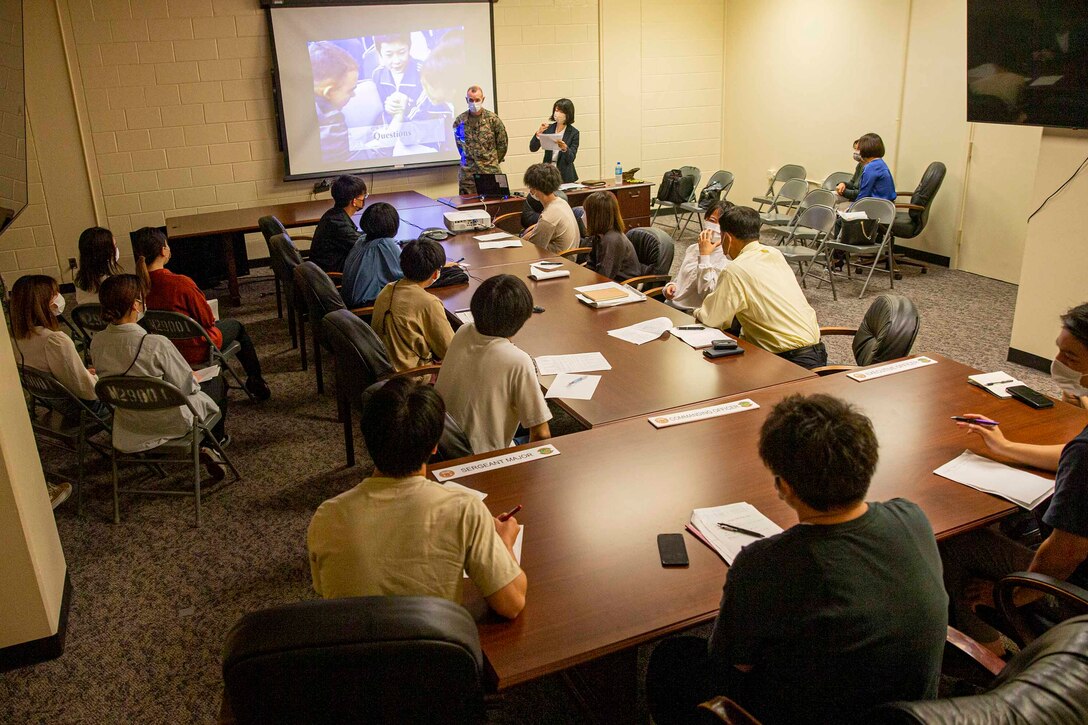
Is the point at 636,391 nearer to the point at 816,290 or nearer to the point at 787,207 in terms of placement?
the point at 816,290

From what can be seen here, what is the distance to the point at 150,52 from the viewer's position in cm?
745

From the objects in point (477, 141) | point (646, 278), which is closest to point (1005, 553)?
point (646, 278)

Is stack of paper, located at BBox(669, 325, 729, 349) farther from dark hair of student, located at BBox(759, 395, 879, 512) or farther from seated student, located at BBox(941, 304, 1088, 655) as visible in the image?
dark hair of student, located at BBox(759, 395, 879, 512)

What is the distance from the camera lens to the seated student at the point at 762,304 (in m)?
3.67

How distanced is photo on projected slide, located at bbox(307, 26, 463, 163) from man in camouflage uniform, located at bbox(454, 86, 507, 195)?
103cm

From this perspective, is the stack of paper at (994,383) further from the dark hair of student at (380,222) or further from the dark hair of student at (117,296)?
the dark hair of student at (117,296)

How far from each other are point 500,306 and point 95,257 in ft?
9.12

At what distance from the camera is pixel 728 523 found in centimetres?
216

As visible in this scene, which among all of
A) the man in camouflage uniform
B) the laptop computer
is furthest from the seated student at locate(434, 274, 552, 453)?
the man in camouflage uniform

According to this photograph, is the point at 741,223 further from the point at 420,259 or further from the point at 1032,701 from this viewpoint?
the point at 1032,701

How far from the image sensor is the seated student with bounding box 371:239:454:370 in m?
3.71

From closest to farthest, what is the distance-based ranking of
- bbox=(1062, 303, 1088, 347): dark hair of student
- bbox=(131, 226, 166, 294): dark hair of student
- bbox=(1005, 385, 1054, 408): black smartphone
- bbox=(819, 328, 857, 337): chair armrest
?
bbox=(1062, 303, 1088, 347): dark hair of student → bbox=(1005, 385, 1054, 408): black smartphone → bbox=(819, 328, 857, 337): chair armrest → bbox=(131, 226, 166, 294): dark hair of student

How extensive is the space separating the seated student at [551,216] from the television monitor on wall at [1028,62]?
9.18ft

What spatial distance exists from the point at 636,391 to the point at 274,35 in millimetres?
6456
